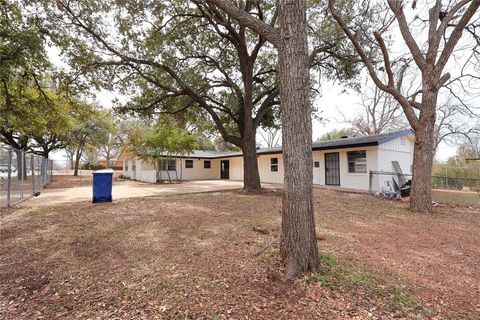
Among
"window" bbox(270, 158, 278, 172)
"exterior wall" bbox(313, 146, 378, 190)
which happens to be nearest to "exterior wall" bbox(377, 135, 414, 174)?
"exterior wall" bbox(313, 146, 378, 190)

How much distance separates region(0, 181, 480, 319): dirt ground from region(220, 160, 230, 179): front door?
17.5 m

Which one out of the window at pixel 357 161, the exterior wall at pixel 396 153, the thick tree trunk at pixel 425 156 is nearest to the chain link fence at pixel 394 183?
the exterior wall at pixel 396 153

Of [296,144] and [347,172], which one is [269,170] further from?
[296,144]

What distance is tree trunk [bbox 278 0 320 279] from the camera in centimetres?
297

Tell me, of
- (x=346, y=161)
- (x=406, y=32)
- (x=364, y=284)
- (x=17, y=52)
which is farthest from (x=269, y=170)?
(x=364, y=284)

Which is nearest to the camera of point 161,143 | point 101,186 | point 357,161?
point 101,186

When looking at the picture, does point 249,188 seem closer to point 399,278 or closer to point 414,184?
point 414,184

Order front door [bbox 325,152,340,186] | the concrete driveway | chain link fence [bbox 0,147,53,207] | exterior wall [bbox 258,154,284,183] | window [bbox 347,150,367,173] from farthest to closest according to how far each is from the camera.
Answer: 1. exterior wall [bbox 258,154,284,183]
2. front door [bbox 325,152,340,186]
3. window [bbox 347,150,367,173]
4. the concrete driveway
5. chain link fence [bbox 0,147,53,207]

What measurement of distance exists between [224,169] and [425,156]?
1782cm

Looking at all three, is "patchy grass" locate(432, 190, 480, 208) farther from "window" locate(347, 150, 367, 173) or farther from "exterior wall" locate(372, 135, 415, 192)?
"window" locate(347, 150, 367, 173)

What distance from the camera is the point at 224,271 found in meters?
3.10

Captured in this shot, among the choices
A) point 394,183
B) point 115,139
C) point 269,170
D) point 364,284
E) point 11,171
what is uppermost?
point 115,139

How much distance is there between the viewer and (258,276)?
2943mm

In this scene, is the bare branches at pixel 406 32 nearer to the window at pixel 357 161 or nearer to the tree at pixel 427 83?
the tree at pixel 427 83
